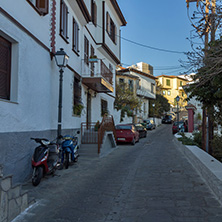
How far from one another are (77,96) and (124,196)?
800 centimetres

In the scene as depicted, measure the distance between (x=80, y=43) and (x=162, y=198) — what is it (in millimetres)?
9898

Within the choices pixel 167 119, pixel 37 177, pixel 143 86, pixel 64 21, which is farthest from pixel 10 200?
pixel 167 119

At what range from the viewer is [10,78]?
652 cm

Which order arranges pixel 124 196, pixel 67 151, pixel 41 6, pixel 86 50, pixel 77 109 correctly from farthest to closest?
pixel 86 50 < pixel 77 109 < pixel 67 151 < pixel 41 6 < pixel 124 196

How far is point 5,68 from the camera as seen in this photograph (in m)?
6.37

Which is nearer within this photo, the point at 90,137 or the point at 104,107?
the point at 90,137

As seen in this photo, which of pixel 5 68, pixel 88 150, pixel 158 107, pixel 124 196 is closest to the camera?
pixel 124 196

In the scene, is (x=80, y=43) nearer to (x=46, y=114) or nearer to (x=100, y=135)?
(x=100, y=135)

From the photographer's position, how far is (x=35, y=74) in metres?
7.56

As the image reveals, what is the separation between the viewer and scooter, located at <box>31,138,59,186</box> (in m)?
6.23

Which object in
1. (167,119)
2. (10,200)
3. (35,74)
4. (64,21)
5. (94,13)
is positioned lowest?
(10,200)

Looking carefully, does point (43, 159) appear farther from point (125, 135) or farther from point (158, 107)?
point (158, 107)

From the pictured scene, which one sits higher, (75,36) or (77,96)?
(75,36)

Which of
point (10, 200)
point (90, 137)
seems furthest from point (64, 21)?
point (10, 200)
